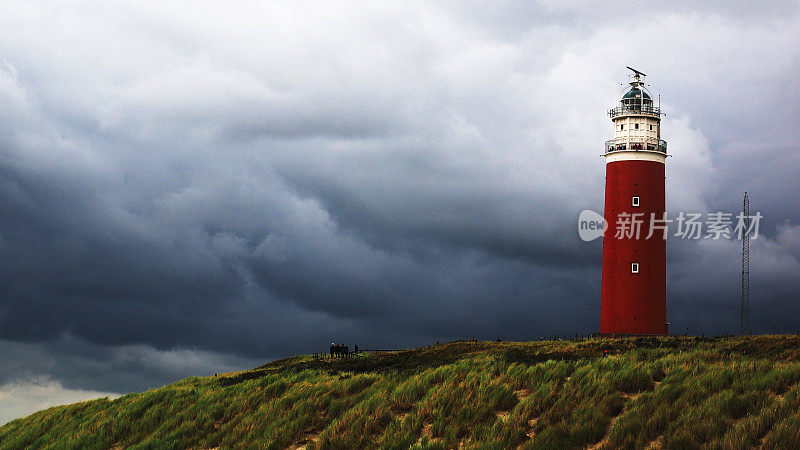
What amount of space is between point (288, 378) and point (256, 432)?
7.89 meters

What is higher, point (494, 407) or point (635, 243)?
point (635, 243)

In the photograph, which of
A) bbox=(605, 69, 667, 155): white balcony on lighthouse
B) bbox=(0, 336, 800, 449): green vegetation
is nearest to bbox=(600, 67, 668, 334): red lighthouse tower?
bbox=(605, 69, 667, 155): white balcony on lighthouse

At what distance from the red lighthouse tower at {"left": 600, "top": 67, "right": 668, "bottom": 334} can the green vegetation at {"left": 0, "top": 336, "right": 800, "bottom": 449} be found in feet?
49.9

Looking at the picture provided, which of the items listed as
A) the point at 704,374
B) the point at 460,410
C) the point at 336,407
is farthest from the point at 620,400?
the point at 336,407

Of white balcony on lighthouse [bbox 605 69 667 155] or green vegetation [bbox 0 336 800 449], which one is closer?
green vegetation [bbox 0 336 800 449]

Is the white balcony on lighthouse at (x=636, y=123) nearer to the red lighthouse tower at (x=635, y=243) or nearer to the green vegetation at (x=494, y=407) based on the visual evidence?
the red lighthouse tower at (x=635, y=243)

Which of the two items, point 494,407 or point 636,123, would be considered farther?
point 636,123

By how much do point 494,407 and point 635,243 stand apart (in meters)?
33.7

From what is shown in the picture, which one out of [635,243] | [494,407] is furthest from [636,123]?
[494,407]

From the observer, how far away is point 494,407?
1031 inches

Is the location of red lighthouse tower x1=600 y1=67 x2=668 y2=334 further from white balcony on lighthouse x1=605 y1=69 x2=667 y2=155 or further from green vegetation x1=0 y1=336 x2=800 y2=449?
green vegetation x1=0 y1=336 x2=800 y2=449

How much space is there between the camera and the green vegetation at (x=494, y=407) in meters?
21.6

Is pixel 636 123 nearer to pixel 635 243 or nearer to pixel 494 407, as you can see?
pixel 635 243

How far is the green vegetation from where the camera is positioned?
70.8 feet
